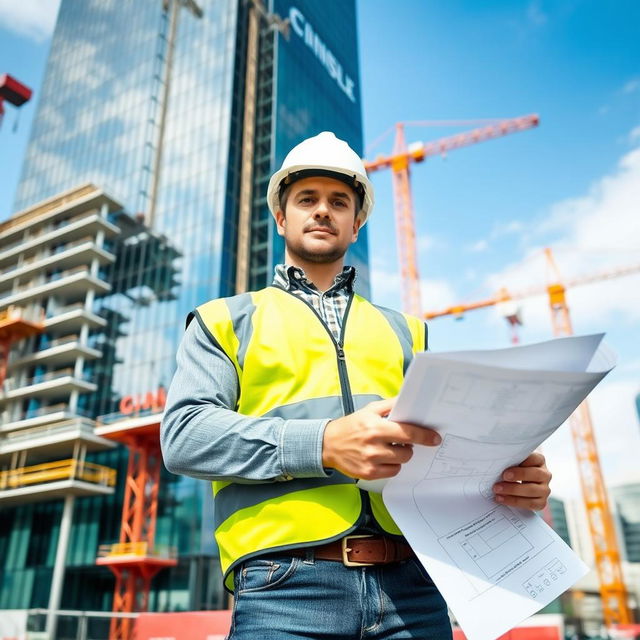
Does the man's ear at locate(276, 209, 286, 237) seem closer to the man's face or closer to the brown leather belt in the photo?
the man's face

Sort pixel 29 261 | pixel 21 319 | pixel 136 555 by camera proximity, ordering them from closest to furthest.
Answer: pixel 136 555, pixel 21 319, pixel 29 261

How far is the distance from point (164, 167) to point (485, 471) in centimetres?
3348

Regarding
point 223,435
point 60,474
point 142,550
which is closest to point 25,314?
point 60,474

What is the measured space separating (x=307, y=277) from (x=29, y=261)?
32.9 metres

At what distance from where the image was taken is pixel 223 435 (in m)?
1.39

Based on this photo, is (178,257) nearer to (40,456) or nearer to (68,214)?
(68,214)

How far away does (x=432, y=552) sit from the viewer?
1.32 meters

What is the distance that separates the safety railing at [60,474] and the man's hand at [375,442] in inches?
988

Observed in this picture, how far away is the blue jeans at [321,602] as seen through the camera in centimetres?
132

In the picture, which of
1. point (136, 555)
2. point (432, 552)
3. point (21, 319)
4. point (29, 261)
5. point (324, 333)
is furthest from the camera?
point (29, 261)

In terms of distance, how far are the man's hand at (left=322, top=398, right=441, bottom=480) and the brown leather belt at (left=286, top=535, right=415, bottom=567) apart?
0.24 metres

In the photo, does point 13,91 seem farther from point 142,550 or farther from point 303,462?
point 303,462

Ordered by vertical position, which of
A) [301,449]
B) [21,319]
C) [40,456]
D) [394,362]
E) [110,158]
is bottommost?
[301,449]

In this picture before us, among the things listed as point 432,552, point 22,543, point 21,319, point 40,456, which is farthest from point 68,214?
point 432,552
